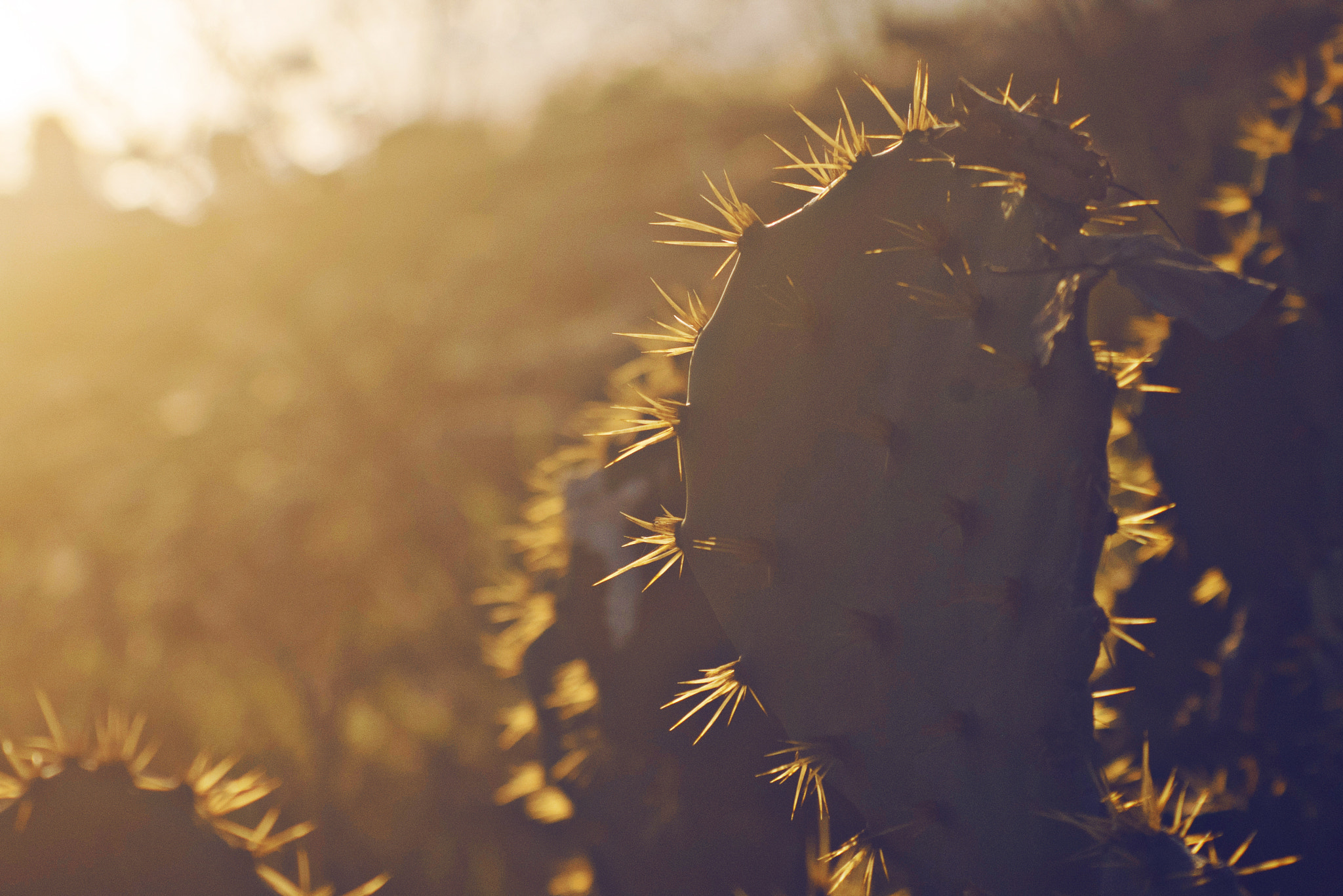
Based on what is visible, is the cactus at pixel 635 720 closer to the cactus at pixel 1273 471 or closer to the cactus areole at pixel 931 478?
the cactus areole at pixel 931 478

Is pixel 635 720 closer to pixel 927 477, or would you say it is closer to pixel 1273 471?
pixel 927 477

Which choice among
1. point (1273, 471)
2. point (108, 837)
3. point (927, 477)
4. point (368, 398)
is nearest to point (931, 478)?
point (927, 477)

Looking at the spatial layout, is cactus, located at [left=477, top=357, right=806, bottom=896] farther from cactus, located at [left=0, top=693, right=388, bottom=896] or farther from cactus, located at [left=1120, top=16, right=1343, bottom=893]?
cactus, located at [left=1120, top=16, right=1343, bottom=893]

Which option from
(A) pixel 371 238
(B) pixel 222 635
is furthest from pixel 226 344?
(B) pixel 222 635

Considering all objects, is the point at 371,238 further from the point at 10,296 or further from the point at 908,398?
the point at 908,398

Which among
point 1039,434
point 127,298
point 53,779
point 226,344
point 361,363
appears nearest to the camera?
point 1039,434

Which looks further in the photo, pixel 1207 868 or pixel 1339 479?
pixel 1339 479

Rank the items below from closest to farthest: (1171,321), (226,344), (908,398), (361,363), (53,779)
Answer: (908,398) → (53,779) → (1171,321) → (361,363) → (226,344)

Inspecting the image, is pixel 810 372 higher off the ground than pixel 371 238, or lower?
higher

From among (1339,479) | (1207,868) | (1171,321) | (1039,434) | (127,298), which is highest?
(1039,434)
